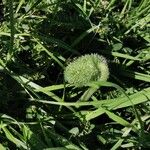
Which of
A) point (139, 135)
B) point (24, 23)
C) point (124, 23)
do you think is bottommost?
point (139, 135)

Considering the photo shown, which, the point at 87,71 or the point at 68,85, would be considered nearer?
the point at 87,71

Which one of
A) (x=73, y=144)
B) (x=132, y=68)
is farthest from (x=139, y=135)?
(x=132, y=68)

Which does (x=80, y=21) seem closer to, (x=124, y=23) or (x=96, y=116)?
(x=124, y=23)
